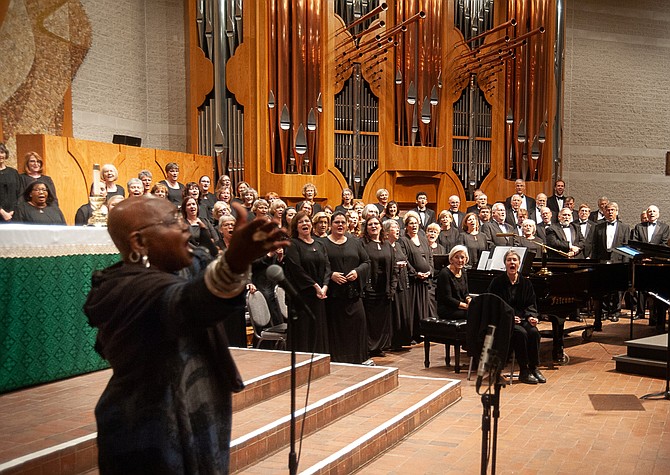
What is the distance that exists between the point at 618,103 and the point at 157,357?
15805 mm

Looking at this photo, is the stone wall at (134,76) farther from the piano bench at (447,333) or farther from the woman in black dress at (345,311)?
the piano bench at (447,333)

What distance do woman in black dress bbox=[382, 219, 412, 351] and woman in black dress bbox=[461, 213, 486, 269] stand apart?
1432mm

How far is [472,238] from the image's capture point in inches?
402

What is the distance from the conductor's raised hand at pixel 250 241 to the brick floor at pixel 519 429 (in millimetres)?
2284

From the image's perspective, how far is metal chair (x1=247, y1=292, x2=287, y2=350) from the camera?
7.06 meters

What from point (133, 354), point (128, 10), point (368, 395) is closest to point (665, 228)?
point (368, 395)

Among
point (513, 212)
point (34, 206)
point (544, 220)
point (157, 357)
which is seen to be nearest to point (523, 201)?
point (513, 212)

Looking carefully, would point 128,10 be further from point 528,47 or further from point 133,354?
point 133,354

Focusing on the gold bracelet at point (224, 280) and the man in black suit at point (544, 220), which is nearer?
the gold bracelet at point (224, 280)

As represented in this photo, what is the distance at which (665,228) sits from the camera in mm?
11508

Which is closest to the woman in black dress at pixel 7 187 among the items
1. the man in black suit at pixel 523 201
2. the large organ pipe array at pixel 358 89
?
the large organ pipe array at pixel 358 89

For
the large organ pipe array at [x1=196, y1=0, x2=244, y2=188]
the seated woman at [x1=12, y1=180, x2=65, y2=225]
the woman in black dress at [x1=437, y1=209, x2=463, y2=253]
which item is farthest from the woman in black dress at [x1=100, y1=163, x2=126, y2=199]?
the woman in black dress at [x1=437, y1=209, x2=463, y2=253]

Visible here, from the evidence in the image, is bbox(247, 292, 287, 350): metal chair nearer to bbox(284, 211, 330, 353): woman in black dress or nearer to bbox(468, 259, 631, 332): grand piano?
bbox(284, 211, 330, 353): woman in black dress

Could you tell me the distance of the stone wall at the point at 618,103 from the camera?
15.7 meters
